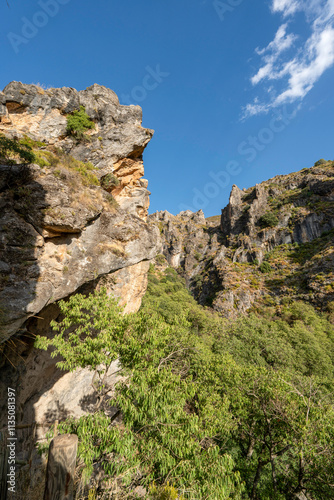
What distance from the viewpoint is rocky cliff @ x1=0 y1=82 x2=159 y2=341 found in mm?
8000

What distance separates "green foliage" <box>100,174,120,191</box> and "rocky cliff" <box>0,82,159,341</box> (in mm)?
73

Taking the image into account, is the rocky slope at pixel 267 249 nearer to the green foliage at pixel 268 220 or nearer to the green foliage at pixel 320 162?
the green foliage at pixel 268 220

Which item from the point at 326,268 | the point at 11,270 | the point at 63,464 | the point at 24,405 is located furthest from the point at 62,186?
the point at 326,268

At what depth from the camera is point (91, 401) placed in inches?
483

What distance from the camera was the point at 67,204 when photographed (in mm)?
9664

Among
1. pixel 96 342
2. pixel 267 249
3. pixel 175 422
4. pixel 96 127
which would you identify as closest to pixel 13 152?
pixel 96 127

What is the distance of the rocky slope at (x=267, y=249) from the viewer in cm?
4841

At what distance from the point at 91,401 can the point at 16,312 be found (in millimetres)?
8576

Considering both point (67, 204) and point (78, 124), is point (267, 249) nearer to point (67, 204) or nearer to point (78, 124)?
point (78, 124)

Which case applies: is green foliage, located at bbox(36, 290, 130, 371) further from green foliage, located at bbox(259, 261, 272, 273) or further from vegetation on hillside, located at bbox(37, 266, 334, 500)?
green foliage, located at bbox(259, 261, 272, 273)

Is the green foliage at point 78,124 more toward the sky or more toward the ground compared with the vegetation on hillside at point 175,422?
more toward the sky

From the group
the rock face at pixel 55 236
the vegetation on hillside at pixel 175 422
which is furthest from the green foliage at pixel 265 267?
the rock face at pixel 55 236

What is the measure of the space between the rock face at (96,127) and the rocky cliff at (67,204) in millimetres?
65

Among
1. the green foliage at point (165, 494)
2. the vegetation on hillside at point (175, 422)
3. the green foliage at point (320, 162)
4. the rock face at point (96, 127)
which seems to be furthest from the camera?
the green foliage at point (320, 162)
